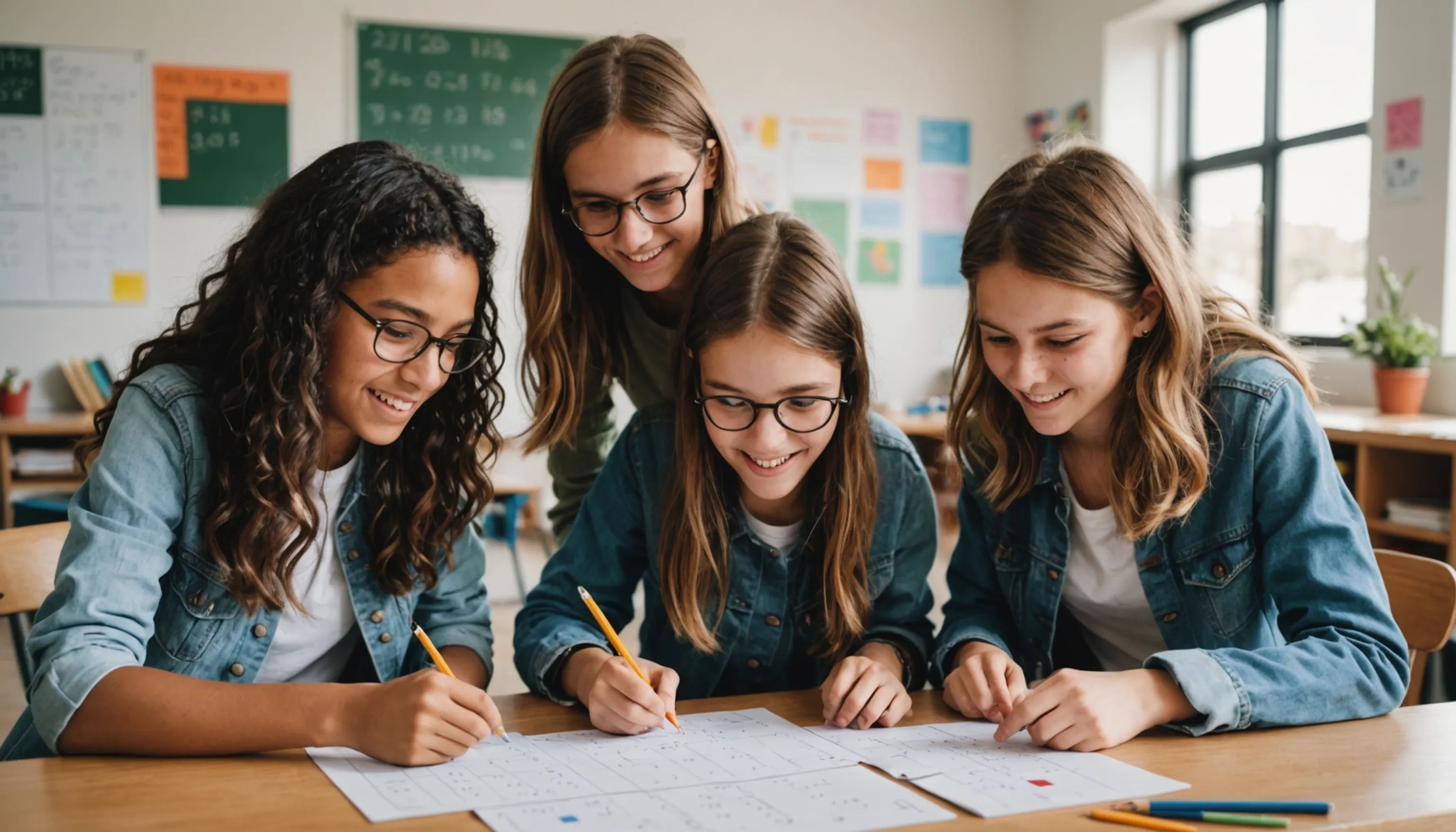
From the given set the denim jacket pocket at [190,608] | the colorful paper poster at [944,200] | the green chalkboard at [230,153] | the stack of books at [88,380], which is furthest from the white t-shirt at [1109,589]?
the colorful paper poster at [944,200]

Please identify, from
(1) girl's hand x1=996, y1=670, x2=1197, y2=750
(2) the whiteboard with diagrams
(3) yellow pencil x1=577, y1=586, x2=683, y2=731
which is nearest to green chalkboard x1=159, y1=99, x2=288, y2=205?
(2) the whiteboard with diagrams

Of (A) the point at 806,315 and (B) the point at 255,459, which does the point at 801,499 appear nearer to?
(A) the point at 806,315

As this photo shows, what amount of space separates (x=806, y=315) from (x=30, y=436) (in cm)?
420

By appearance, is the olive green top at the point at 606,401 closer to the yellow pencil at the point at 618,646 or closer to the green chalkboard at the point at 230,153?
the yellow pencil at the point at 618,646

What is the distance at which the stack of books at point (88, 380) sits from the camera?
4.69 metres

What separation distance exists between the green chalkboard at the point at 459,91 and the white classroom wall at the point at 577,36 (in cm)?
6

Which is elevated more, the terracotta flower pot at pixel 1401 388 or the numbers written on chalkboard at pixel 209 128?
the numbers written on chalkboard at pixel 209 128

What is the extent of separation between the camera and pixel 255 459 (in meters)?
1.25

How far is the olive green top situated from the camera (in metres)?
1.91

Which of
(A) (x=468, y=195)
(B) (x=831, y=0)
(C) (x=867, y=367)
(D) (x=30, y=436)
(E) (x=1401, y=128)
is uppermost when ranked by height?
(B) (x=831, y=0)

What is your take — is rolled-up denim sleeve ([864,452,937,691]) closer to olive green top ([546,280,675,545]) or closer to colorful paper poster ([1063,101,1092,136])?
olive green top ([546,280,675,545])

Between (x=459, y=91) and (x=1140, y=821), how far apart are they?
15.7 feet

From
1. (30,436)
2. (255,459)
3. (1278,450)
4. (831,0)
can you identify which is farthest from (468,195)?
(831,0)

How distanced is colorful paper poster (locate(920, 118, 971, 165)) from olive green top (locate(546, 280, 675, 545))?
13.2 ft
